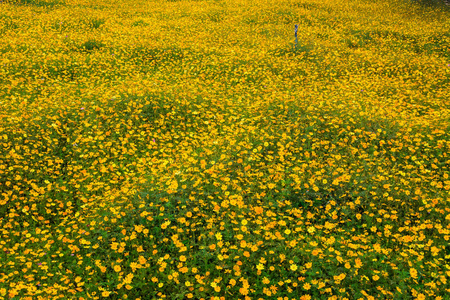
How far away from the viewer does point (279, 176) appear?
6387mm

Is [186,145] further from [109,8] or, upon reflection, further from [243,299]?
[109,8]

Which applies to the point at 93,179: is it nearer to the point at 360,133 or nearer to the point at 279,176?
the point at 279,176

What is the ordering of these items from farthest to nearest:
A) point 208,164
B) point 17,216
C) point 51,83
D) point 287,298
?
1. point 51,83
2. point 208,164
3. point 17,216
4. point 287,298

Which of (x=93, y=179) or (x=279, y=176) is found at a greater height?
(x=279, y=176)

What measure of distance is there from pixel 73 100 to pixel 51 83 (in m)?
2.54

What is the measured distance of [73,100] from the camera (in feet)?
30.9

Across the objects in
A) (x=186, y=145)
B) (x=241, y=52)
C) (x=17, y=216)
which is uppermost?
(x=241, y=52)

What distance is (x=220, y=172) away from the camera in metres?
6.33

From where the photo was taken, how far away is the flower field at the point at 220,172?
4.66m

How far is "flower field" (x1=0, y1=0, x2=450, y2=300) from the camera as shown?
15.3 feet

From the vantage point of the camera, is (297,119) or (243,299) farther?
(297,119)

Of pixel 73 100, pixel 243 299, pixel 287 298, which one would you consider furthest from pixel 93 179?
pixel 287 298

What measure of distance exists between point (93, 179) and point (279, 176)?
3.93 metres

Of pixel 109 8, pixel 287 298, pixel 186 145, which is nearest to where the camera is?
pixel 287 298
